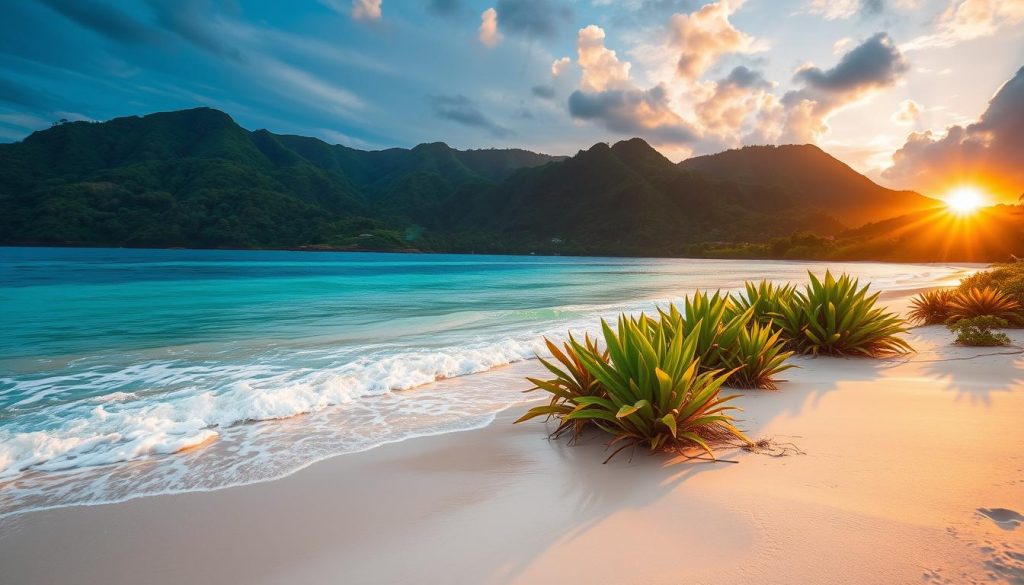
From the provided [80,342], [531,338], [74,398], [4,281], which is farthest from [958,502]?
[4,281]

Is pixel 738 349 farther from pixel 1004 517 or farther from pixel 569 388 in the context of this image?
pixel 1004 517

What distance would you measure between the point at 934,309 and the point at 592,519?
11306 millimetres

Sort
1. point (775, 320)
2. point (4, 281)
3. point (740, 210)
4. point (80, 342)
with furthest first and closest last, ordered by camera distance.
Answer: point (740, 210)
point (4, 281)
point (80, 342)
point (775, 320)

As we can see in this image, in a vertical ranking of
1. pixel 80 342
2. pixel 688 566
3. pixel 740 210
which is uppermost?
pixel 740 210

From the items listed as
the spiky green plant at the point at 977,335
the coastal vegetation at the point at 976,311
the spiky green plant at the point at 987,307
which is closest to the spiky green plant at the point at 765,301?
the spiky green plant at the point at 977,335

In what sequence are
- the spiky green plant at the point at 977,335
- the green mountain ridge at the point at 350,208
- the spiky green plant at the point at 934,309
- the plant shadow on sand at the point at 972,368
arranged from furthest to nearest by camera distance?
1. the green mountain ridge at the point at 350,208
2. the spiky green plant at the point at 934,309
3. the spiky green plant at the point at 977,335
4. the plant shadow on sand at the point at 972,368

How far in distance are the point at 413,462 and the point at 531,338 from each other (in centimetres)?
687

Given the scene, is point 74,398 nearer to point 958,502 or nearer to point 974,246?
point 958,502

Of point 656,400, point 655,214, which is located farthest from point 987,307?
point 655,214

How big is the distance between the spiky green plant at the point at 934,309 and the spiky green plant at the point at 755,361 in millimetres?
6830

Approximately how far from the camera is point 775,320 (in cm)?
789

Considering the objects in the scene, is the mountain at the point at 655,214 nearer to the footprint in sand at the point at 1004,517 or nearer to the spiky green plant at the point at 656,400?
the spiky green plant at the point at 656,400

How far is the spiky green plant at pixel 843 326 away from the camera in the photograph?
7125 millimetres

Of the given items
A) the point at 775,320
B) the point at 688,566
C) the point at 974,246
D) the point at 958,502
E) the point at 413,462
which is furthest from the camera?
the point at 974,246
